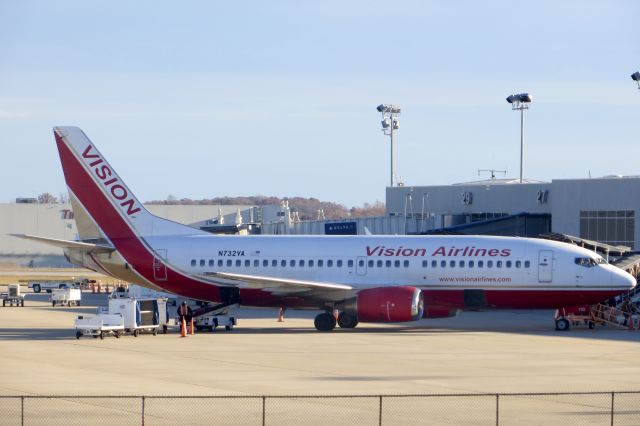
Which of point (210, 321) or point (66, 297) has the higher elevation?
point (210, 321)

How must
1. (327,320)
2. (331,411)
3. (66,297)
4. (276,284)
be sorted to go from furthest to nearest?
(66,297)
(327,320)
(276,284)
(331,411)

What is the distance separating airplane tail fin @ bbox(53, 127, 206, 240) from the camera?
162 ft

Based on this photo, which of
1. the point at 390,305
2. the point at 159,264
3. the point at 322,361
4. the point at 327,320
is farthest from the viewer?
the point at 159,264

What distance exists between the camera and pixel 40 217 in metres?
150

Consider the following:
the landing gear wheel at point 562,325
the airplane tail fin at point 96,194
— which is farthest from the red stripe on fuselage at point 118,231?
the landing gear wheel at point 562,325

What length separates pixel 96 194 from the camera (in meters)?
49.3

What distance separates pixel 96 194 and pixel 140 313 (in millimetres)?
7457

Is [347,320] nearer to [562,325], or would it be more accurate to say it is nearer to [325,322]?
[325,322]

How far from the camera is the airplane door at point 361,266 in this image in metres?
47.7

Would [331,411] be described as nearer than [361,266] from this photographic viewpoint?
Yes

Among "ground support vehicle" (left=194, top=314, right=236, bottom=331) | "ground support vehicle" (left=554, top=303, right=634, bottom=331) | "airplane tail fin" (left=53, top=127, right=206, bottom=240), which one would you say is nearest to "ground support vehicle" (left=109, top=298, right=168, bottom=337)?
"ground support vehicle" (left=194, top=314, right=236, bottom=331)

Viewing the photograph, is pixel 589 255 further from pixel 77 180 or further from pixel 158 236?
pixel 77 180

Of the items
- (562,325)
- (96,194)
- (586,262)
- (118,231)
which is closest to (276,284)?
(118,231)

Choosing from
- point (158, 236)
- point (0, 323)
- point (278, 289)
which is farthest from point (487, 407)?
point (0, 323)
